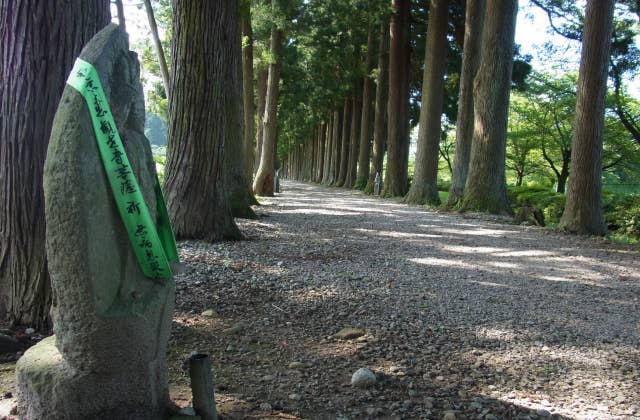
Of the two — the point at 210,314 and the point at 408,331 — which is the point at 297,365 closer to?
the point at 408,331

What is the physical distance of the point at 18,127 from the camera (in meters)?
3.50

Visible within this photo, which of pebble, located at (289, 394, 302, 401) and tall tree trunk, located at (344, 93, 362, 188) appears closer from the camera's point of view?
pebble, located at (289, 394, 302, 401)

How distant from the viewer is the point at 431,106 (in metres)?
17.0

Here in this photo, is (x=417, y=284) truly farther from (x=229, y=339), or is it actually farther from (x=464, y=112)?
(x=464, y=112)

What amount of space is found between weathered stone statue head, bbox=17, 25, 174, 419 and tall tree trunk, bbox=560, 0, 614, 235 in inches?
374

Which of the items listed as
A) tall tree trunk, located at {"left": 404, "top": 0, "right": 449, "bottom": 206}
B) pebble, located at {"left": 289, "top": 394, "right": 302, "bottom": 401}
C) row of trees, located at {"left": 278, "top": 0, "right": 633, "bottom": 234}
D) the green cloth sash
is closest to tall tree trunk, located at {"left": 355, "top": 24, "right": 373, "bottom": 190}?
row of trees, located at {"left": 278, "top": 0, "right": 633, "bottom": 234}

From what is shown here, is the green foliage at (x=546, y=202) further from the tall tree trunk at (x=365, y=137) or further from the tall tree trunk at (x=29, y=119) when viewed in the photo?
the tall tree trunk at (x=29, y=119)

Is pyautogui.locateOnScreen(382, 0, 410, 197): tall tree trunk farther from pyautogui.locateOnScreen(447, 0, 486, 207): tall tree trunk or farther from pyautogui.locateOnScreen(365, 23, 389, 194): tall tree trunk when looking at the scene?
pyautogui.locateOnScreen(447, 0, 486, 207): tall tree trunk

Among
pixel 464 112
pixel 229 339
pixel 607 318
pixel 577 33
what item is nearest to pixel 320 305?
pixel 229 339

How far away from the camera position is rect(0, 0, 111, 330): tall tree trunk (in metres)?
3.44

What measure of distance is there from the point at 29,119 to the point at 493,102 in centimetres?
1145

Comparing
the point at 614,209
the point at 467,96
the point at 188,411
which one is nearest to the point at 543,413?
the point at 188,411

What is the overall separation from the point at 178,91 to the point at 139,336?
18.4 ft

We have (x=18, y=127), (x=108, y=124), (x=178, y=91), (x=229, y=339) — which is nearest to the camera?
(x=108, y=124)
